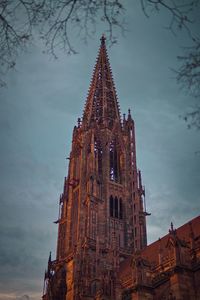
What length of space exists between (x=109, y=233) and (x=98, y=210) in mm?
2545

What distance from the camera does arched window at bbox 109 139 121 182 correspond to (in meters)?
43.3

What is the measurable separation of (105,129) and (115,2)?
137 ft

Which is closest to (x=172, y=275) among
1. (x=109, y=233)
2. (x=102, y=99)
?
(x=109, y=233)

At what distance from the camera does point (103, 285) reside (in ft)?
93.8

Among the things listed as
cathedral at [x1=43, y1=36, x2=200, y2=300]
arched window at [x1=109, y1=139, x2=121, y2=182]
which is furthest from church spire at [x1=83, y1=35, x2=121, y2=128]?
arched window at [x1=109, y1=139, x2=121, y2=182]

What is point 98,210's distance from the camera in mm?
38406

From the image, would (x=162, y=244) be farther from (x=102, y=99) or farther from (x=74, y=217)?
(x=102, y=99)

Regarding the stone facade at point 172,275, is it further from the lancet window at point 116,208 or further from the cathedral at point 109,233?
the lancet window at point 116,208

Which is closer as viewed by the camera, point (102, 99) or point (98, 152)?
point (98, 152)

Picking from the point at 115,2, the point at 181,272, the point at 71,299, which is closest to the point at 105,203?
the point at 71,299

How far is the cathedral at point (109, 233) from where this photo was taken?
951 inches

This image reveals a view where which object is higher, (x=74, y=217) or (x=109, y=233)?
(x=74, y=217)

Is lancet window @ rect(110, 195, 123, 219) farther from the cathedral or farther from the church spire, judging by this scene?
the church spire

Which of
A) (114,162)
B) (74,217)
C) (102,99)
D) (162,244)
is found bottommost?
(162,244)
